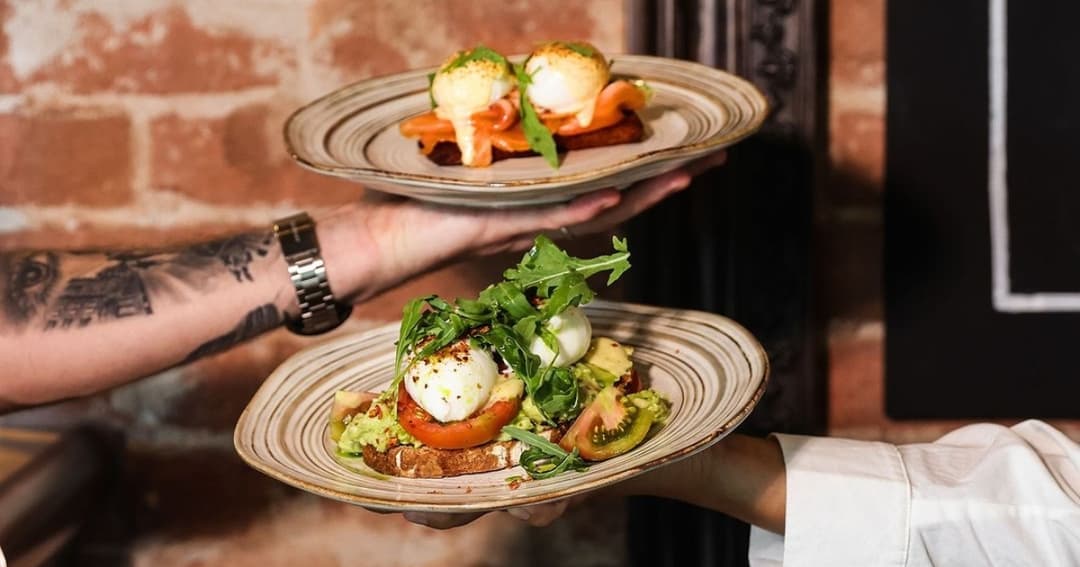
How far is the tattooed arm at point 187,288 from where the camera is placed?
1.40 m

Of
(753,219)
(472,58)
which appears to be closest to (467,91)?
(472,58)

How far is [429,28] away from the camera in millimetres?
1739

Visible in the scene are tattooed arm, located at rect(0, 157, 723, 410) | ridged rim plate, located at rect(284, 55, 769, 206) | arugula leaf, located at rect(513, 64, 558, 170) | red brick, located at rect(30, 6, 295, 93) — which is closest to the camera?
ridged rim plate, located at rect(284, 55, 769, 206)

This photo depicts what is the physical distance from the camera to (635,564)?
1.81m

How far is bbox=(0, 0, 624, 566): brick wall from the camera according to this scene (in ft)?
5.74

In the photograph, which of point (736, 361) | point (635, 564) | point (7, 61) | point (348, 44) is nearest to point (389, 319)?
point (348, 44)

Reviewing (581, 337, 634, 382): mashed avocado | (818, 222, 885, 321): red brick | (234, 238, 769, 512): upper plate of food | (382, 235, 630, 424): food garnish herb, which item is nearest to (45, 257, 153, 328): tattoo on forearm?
(234, 238, 769, 512): upper plate of food

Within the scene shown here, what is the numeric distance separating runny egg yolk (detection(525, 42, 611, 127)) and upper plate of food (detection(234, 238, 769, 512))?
1.04ft

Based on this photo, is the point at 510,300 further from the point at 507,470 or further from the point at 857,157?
the point at 857,157

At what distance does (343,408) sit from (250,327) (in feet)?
1.36

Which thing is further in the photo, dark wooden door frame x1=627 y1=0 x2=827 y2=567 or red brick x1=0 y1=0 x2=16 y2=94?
red brick x1=0 y1=0 x2=16 y2=94

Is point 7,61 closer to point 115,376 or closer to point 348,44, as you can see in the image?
point 348,44

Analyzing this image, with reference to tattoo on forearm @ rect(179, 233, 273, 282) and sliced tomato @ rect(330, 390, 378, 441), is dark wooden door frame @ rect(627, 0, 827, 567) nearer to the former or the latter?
tattoo on forearm @ rect(179, 233, 273, 282)

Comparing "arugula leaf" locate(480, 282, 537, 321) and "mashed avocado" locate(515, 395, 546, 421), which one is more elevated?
"arugula leaf" locate(480, 282, 537, 321)
